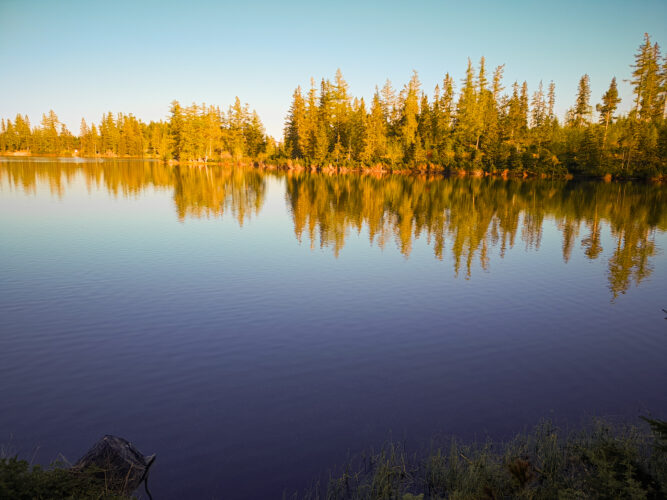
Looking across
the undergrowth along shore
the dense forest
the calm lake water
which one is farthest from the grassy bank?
the dense forest

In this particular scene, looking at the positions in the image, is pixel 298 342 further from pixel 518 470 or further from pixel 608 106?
pixel 608 106

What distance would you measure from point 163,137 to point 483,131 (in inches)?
3825

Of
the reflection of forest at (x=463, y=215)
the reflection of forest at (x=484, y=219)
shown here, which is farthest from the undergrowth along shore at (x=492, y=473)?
the reflection of forest at (x=463, y=215)

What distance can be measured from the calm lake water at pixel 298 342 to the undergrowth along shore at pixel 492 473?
Answer: 1.94ft

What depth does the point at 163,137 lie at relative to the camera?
13162 cm

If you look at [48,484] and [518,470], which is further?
[518,470]

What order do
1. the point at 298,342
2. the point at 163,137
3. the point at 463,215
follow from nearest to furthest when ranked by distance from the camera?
the point at 298,342, the point at 463,215, the point at 163,137

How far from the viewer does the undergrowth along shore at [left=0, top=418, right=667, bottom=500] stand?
5.32 metres

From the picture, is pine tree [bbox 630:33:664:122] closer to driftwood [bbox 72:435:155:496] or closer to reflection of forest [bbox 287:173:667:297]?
reflection of forest [bbox 287:173:667:297]

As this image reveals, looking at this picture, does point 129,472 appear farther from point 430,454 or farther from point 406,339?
point 406,339

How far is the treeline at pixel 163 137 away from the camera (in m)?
118

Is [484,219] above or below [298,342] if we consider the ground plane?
above

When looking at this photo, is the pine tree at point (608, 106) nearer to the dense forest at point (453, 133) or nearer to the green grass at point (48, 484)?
the dense forest at point (453, 133)

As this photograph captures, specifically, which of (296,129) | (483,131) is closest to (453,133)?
(483,131)
